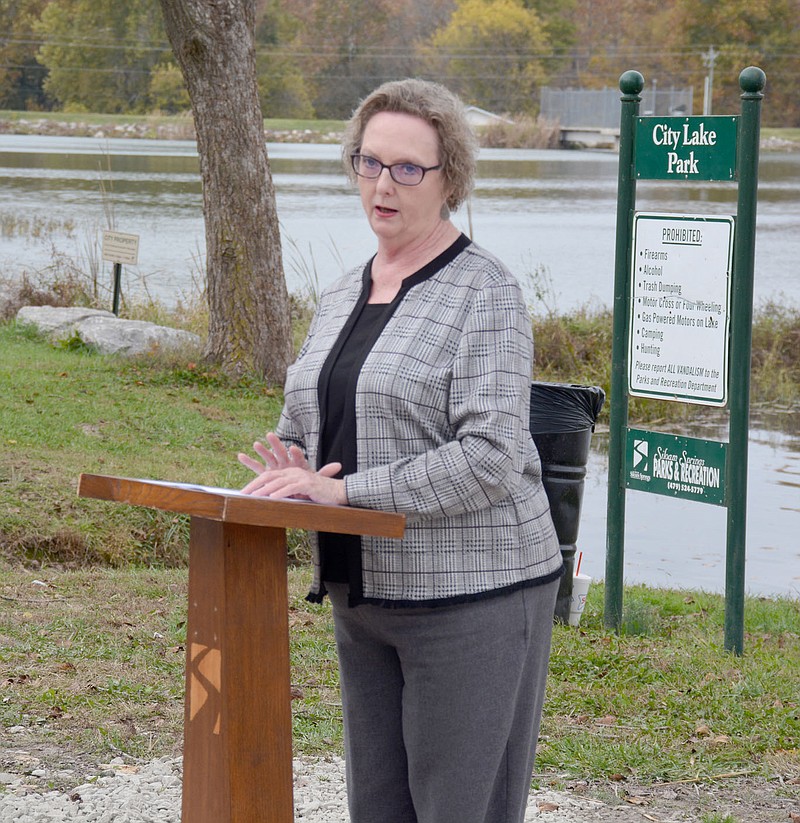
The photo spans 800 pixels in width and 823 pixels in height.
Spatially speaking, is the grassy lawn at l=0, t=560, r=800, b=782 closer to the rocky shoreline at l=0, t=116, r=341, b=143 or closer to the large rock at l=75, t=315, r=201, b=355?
the large rock at l=75, t=315, r=201, b=355

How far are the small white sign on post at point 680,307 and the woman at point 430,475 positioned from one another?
9.58ft

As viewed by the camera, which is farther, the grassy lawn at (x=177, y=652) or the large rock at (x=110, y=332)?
the large rock at (x=110, y=332)

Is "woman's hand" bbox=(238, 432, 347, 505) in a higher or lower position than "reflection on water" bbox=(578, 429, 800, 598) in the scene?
higher

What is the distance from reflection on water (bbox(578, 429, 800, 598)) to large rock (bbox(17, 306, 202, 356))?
13.9 ft

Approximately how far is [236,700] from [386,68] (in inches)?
3101

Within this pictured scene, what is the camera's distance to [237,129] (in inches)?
446

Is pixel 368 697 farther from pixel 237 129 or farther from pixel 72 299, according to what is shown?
pixel 72 299

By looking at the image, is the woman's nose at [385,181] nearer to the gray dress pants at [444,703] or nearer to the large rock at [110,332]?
the gray dress pants at [444,703]

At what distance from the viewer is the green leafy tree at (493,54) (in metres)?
80.2

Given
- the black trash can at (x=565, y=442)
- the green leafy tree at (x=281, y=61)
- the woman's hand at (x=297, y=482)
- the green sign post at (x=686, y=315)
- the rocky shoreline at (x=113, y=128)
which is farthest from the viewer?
the rocky shoreline at (x=113, y=128)

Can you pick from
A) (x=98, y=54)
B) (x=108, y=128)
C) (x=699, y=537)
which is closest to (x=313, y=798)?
(x=699, y=537)

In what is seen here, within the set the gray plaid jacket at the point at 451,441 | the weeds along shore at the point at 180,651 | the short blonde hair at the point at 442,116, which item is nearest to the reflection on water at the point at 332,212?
the weeds along shore at the point at 180,651

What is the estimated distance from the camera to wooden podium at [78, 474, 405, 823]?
8.58 ft

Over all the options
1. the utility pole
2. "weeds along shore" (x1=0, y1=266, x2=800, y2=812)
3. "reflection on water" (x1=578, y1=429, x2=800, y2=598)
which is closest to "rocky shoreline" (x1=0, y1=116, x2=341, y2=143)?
the utility pole
